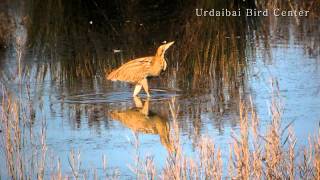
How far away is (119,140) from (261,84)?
9.08 ft

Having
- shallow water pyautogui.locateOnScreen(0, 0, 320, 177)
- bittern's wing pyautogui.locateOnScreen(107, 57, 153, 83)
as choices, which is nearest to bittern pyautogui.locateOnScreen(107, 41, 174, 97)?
bittern's wing pyautogui.locateOnScreen(107, 57, 153, 83)

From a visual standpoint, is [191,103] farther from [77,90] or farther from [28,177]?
[28,177]

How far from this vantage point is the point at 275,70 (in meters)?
11.4

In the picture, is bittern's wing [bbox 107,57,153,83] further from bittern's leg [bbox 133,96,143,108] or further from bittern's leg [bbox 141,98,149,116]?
bittern's leg [bbox 141,98,149,116]

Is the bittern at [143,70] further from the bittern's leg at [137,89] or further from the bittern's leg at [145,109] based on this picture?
the bittern's leg at [145,109]

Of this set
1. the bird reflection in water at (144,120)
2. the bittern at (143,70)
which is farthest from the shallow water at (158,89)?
the bittern at (143,70)

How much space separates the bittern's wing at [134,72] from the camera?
10102 millimetres

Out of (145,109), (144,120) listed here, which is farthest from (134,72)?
(144,120)

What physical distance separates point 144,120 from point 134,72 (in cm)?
119

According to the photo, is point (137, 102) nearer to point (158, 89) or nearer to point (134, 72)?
point (134, 72)

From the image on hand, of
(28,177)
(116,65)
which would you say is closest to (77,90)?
(116,65)

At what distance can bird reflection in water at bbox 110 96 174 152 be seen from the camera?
852 centimetres

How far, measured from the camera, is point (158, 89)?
34.8 feet

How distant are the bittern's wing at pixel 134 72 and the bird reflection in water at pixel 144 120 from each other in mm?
350
